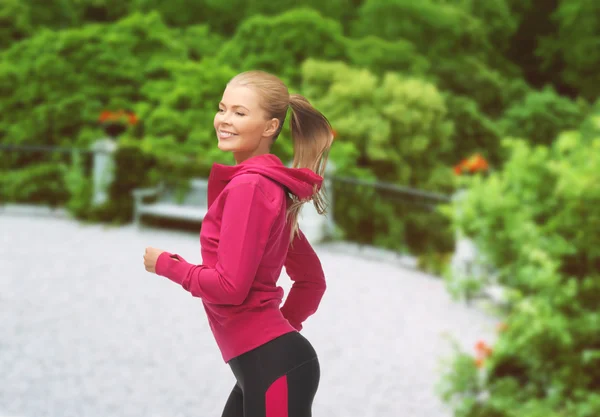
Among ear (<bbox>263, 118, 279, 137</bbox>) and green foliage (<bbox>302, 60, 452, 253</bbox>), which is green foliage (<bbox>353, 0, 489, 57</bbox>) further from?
ear (<bbox>263, 118, 279, 137</bbox>)

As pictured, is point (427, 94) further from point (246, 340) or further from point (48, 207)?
point (246, 340)

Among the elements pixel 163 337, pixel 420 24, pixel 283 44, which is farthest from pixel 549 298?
pixel 420 24

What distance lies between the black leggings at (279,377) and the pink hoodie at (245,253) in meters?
0.02

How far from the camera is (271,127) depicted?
0.74 meters

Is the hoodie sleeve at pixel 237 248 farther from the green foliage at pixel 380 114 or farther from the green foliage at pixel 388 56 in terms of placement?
the green foliage at pixel 388 56

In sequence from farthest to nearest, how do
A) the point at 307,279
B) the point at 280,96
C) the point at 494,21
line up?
the point at 494,21
the point at 307,279
the point at 280,96

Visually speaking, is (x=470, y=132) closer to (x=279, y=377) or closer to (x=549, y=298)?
(x=549, y=298)

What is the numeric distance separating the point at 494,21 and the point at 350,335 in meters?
19.0

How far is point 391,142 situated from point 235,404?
591 inches

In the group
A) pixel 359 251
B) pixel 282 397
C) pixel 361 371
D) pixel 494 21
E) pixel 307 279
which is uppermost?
pixel 307 279

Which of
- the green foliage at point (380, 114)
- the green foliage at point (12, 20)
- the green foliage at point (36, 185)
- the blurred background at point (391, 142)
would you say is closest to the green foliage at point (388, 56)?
the blurred background at point (391, 142)

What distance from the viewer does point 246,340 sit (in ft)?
2.66

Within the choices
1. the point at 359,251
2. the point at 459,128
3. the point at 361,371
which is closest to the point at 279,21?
the point at 459,128

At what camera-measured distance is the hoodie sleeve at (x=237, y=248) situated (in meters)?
0.72
